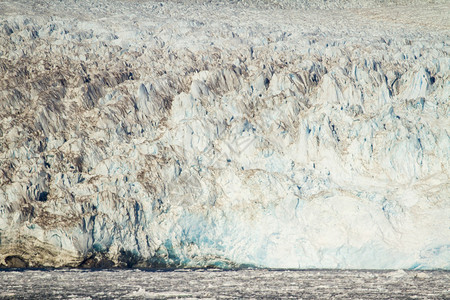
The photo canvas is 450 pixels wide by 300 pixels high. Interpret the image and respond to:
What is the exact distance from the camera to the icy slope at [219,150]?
Answer: 17.9m

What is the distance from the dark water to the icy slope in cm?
124

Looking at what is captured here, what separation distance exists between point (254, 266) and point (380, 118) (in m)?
7.22

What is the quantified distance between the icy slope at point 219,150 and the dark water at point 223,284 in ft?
4.07

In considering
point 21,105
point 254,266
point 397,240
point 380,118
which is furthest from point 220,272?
point 21,105

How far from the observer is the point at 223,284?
599 inches

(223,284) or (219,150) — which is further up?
(219,150)

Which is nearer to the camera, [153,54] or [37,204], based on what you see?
[37,204]

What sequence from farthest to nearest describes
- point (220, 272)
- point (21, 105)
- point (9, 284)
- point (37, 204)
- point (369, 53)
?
point (369, 53) < point (21, 105) < point (37, 204) < point (220, 272) < point (9, 284)

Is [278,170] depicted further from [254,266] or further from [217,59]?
[217,59]

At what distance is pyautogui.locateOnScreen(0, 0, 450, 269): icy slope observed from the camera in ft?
58.7

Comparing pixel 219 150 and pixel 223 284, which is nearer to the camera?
pixel 223 284

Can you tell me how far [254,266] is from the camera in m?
18.0

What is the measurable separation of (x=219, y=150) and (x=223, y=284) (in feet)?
21.3

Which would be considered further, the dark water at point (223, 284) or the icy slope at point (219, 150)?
the icy slope at point (219, 150)
